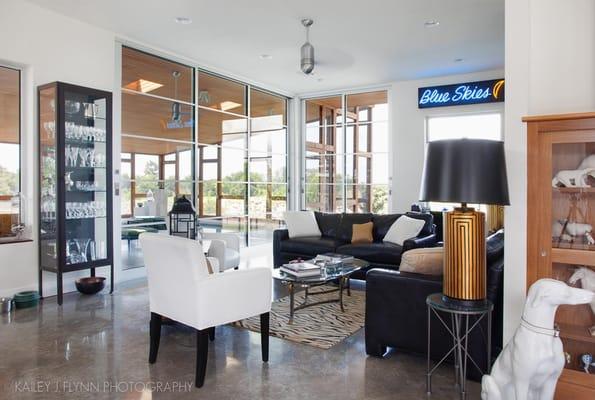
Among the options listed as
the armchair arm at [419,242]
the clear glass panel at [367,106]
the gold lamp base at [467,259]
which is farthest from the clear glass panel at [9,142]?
the clear glass panel at [367,106]

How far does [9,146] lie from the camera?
4582mm

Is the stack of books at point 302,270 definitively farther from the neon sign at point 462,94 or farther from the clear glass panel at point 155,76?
the neon sign at point 462,94

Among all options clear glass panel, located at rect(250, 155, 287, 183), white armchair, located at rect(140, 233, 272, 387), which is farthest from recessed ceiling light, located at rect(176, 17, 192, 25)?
clear glass panel, located at rect(250, 155, 287, 183)

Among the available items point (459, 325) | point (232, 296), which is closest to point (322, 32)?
point (232, 296)

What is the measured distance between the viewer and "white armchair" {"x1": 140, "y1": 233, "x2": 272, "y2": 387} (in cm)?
258

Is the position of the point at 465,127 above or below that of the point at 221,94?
below

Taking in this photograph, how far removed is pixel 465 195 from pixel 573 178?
0.58 m

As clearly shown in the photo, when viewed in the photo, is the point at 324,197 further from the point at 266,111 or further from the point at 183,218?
the point at 183,218

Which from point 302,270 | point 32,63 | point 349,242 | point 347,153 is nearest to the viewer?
point 302,270

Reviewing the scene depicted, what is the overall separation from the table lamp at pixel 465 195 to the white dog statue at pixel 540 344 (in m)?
0.40

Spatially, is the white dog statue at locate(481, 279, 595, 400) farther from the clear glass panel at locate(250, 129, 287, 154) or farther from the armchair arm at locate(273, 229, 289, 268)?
the clear glass panel at locate(250, 129, 287, 154)

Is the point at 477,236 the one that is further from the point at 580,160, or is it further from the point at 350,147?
the point at 350,147

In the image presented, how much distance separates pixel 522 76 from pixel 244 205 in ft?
19.2

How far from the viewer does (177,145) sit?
6.22m
